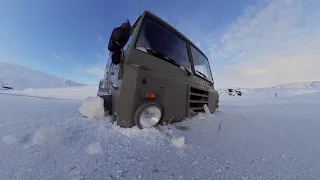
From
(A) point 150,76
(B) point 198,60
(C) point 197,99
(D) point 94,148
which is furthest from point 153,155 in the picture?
(B) point 198,60

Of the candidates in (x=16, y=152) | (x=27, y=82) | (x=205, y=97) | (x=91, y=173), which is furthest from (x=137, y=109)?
(x=27, y=82)

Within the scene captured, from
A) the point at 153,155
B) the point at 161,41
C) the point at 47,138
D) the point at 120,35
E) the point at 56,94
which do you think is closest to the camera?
the point at 153,155

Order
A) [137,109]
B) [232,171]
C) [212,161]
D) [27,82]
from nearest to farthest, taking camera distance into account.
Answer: [232,171] → [212,161] → [137,109] → [27,82]

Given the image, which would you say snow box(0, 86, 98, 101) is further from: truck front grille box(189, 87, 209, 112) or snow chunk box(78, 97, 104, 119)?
truck front grille box(189, 87, 209, 112)

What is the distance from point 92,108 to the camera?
215 centimetres

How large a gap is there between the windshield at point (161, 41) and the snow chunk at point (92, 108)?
3.08 ft

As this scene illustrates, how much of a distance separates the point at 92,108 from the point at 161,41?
4.16 feet

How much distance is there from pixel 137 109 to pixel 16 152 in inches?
38.0

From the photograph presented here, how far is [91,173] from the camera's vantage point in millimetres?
938

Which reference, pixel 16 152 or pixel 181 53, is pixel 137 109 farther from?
pixel 181 53

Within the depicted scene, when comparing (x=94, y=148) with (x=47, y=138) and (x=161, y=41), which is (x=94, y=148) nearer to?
(x=47, y=138)

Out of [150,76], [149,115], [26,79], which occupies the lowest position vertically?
[149,115]

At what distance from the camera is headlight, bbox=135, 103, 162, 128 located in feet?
5.45

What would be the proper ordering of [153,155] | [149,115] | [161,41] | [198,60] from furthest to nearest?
1. [198,60]
2. [161,41]
3. [149,115]
4. [153,155]
